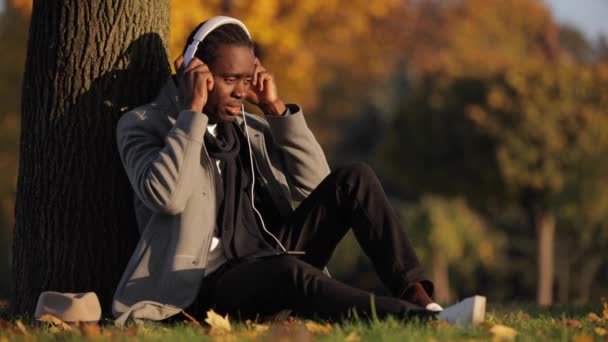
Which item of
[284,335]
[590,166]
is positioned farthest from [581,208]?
[284,335]

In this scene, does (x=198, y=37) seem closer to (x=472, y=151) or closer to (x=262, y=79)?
(x=262, y=79)

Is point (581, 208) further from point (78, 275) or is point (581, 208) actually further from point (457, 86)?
point (78, 275)

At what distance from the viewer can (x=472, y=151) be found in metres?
16.6

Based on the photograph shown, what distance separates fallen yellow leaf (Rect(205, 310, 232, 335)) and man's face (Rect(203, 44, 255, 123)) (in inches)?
37.7

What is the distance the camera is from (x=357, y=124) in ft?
95.6

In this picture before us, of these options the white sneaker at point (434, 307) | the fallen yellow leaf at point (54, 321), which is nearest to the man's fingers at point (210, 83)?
the fallen yellow leaf at point (54, 321)

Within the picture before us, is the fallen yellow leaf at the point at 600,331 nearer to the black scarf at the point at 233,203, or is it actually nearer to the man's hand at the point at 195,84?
the black scarf at the point at 233,203

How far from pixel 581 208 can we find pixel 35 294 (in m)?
13.3

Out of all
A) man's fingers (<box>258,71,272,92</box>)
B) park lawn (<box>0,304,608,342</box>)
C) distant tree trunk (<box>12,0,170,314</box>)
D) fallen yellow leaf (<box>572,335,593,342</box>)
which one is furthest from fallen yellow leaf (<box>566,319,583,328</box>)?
distant tree trunk (<box>12,0,170,314</box>)

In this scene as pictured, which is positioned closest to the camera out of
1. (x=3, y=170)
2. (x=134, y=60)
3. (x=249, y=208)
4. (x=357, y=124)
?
(x=249, y=208)

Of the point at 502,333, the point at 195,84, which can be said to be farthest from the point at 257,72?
the point at 502,333

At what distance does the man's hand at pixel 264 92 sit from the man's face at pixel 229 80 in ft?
0.94

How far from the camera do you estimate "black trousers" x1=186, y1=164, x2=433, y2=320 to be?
4.09m

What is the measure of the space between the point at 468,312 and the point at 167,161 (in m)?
1.40
